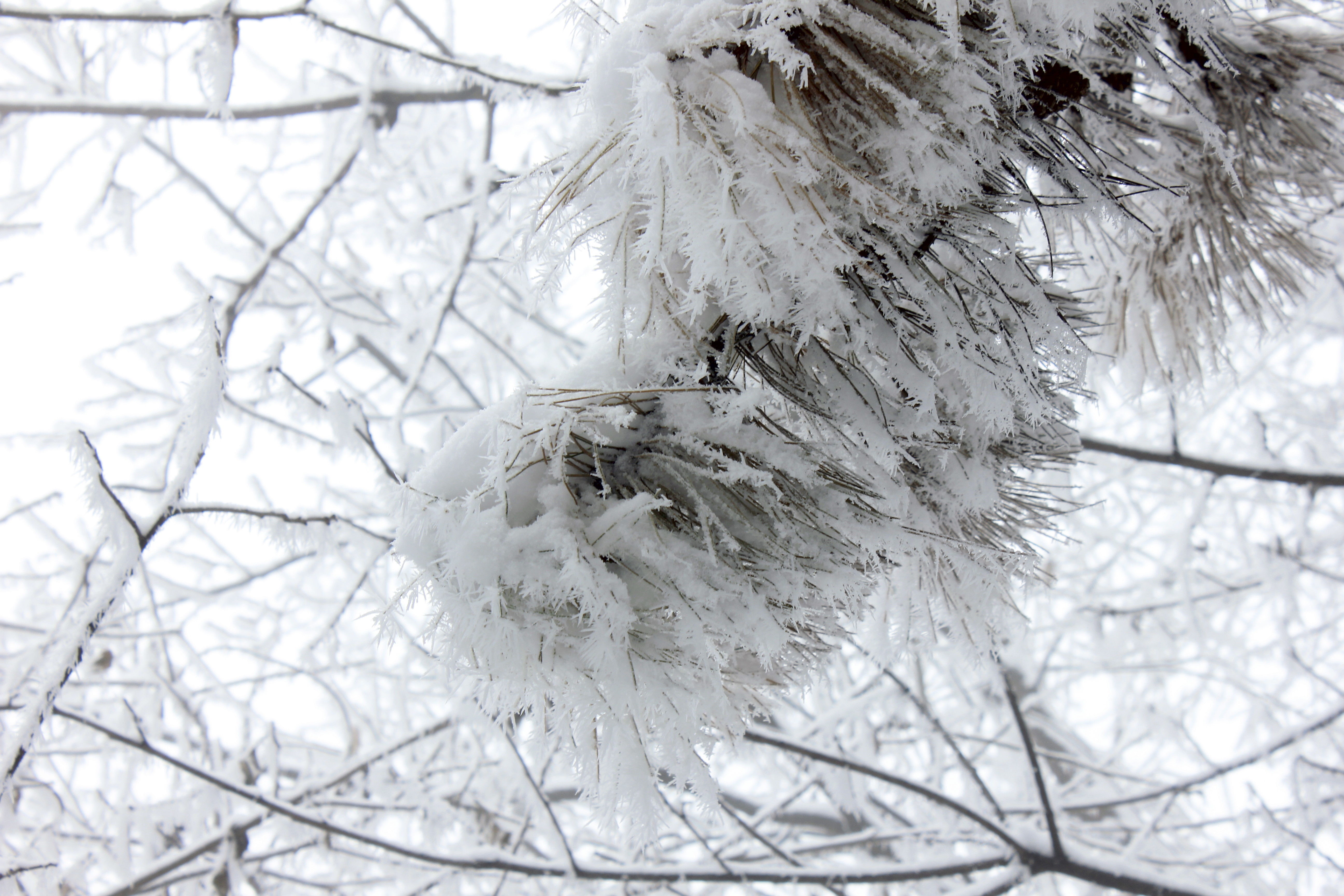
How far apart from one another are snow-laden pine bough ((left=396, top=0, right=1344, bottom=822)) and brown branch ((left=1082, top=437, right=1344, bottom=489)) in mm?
1161

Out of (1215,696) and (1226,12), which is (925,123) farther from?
(1215,696)

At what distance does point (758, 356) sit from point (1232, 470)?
65.1 inches

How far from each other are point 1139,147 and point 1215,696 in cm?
414

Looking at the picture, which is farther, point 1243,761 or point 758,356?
point 1243,761

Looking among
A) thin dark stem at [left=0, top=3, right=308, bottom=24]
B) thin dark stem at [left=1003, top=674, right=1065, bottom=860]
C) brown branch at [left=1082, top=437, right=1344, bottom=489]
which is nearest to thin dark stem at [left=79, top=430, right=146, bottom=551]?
thin dark stem at [left=0, top=3, right=308, bottom=24]

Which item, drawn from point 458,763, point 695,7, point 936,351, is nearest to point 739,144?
point 695,7

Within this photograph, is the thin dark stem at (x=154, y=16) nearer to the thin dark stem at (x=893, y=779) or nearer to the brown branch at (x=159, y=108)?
the brown branch at (x=159, y=108)

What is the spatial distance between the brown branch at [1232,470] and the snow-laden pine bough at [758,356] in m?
1.16

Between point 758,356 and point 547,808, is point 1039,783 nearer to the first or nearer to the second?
point 547,808

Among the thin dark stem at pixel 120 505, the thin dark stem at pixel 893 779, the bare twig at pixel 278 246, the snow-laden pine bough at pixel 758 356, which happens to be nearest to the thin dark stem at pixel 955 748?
the thin dark stem at pixel 893 779

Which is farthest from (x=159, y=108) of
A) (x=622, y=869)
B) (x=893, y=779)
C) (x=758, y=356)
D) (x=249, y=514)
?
(x=893, y=779)

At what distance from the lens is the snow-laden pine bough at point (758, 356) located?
695 millimetres

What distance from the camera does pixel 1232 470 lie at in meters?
1.88

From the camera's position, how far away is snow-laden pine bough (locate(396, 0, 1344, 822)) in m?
0.70
